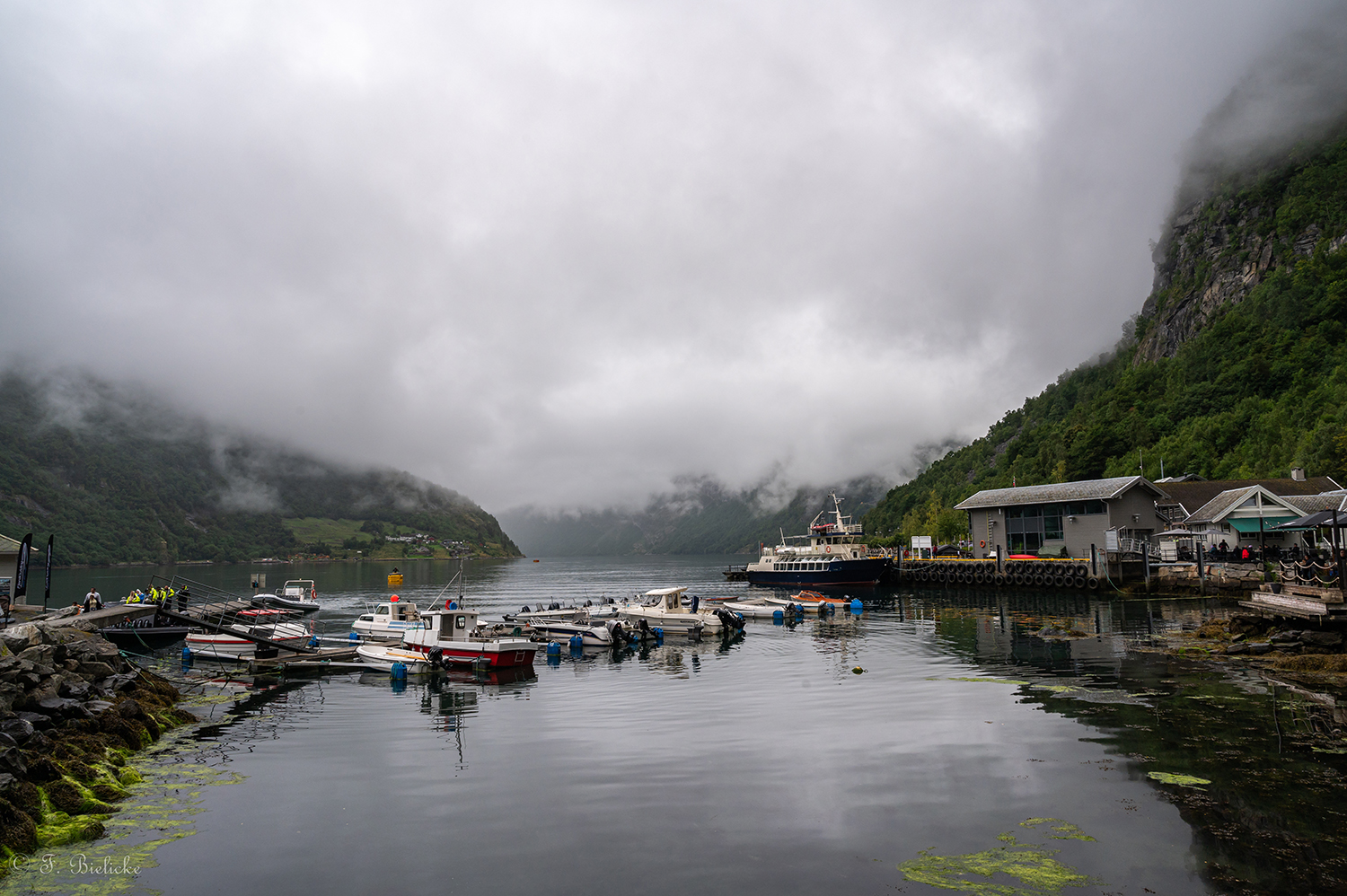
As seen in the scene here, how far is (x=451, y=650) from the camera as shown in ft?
116

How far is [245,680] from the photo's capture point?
32969 millimetres

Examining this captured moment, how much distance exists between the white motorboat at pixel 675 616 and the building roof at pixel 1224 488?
52.3 m

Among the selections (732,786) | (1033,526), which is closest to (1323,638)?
(732,786)

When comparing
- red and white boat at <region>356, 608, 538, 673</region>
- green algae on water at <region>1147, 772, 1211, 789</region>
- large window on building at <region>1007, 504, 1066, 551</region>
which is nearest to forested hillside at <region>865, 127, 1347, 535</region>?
large window on building at <region>1007, 504, 1066, 551</region>

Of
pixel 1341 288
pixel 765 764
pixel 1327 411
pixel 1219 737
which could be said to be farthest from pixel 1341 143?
pixel 765 764

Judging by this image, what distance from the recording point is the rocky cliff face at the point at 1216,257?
399 ft

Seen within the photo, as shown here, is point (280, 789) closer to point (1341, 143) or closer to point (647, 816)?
point (647, 816)

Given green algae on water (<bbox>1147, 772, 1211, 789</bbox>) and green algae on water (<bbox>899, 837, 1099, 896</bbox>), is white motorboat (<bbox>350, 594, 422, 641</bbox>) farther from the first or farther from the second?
green algae on water (<bbox>1147, 772, 1211, 789</bbox>)

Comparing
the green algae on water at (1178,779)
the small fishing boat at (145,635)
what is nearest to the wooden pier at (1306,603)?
the green algae on water at (1178,779)

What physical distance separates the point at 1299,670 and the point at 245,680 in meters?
42.3

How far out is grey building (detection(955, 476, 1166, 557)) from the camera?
2869 inches

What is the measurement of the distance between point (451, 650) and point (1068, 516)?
66525 millimetres

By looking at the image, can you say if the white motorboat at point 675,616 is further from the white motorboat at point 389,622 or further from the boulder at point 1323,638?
the boulder at point 1323,638

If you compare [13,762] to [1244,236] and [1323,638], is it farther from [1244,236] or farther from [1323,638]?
[1244,236]
